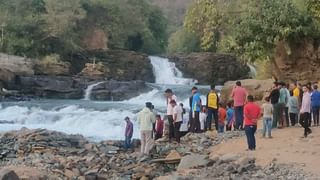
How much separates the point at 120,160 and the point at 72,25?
37.0 m

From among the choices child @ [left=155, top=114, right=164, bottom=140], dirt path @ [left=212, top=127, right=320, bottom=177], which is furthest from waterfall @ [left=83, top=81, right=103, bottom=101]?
dirt path @ [left=212, top=127, right=320, bottom=177]

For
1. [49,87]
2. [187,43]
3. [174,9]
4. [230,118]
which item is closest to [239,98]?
[230,118]

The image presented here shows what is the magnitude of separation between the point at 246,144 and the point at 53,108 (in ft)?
53.5

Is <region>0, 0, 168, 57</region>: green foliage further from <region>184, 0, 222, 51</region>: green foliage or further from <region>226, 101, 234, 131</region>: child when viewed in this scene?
<region>226, 101, 234, 131</region>: child

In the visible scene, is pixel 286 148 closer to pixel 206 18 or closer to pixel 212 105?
pixel 212 105

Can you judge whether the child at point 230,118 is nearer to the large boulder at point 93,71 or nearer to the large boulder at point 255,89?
the large boulder at point 255,89

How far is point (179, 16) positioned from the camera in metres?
102

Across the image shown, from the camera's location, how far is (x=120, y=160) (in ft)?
50.7

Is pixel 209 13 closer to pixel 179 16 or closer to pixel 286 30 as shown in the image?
pixel 286 30

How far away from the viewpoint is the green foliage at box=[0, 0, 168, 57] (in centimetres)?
4625

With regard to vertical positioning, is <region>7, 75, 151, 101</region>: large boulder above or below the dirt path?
above

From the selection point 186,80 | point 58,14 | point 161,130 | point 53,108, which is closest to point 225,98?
point 161,130

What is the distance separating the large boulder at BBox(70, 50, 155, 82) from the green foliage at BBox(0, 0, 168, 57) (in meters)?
1.55

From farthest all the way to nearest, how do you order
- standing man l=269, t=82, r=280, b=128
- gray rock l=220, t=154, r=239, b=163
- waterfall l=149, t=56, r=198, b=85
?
waterfall l=149, t=56, r=198, b=85
standing man l=269, t=82, r=280, b=128
gray rock l=220, t=154, r=239, b=163
